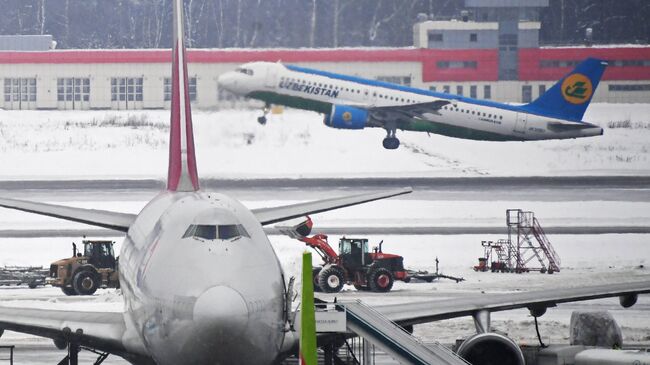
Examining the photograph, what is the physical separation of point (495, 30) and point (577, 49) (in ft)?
20.7

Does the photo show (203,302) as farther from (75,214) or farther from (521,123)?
(521,123)

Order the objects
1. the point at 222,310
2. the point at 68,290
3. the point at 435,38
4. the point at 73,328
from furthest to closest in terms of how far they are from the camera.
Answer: the point at 435,38
the point at 68,290
the point at 73,328
the point at 222,310

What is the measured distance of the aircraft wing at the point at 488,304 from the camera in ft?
69.2

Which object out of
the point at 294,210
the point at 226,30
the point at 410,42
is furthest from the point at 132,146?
the point at 294,210

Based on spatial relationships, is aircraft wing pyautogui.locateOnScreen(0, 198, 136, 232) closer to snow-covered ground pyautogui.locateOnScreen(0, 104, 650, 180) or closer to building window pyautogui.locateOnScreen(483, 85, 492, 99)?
snow-covered ground pyautogui.locateOnScreen(0, 104, 650, 180)

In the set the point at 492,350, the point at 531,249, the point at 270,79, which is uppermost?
the point at 270,79

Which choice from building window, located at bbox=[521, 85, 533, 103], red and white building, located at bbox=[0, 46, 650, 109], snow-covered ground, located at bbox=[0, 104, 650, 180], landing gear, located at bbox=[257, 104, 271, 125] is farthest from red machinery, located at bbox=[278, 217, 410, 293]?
building window, located at bbox=[521, 85, 533, 103]

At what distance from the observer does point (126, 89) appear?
84.8 m

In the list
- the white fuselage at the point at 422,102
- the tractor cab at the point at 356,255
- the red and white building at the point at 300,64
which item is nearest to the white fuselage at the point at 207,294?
the tractor cab at the point at 356,255

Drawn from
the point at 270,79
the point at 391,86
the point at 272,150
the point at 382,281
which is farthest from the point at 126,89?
the point at 382,281

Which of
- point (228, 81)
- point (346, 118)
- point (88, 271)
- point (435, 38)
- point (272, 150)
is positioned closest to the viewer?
point (88, 271)

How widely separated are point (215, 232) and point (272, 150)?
185ft

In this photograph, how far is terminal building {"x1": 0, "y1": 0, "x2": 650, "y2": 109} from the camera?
274 feet

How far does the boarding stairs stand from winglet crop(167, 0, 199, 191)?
560 cm
